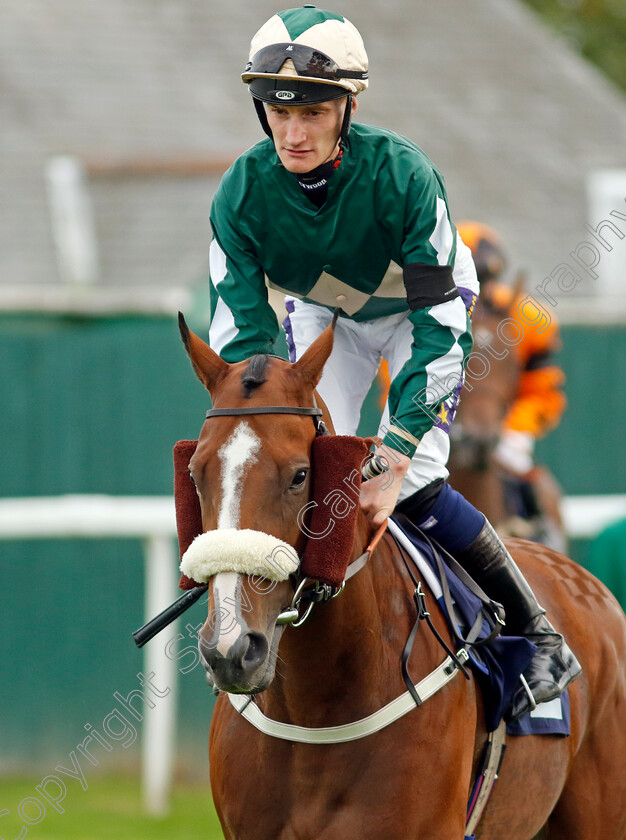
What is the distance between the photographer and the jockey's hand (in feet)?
10.4

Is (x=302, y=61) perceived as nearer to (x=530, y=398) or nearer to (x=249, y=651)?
(x=249, y=651)

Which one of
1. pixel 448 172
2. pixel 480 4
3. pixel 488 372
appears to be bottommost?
pixel 448 172

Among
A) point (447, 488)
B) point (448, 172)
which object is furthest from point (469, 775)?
point (448, 172)

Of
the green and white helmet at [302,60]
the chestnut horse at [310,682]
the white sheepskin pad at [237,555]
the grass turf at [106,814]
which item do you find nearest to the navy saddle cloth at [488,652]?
the chestnut horse at [310,682]

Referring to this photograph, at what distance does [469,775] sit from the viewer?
3268 millimetres

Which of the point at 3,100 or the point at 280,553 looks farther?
the point at 3,100

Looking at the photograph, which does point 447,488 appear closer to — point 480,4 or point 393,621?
point 393,621

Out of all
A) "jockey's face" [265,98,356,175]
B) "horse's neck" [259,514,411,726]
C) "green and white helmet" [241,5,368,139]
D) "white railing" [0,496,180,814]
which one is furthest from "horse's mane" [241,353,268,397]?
"white railing" [0,496,180,814]

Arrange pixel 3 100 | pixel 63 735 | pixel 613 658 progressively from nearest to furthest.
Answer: pixel 613 658, pixel 63 735, pixel 3 100

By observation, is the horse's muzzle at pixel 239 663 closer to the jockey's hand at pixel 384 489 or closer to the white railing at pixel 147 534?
the jockey's hand at pixel 384 489

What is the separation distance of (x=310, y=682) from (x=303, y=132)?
138 centimetres

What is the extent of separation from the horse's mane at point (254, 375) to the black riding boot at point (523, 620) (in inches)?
39.7

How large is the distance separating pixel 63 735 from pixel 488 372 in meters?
3.10

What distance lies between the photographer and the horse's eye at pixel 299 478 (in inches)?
109
